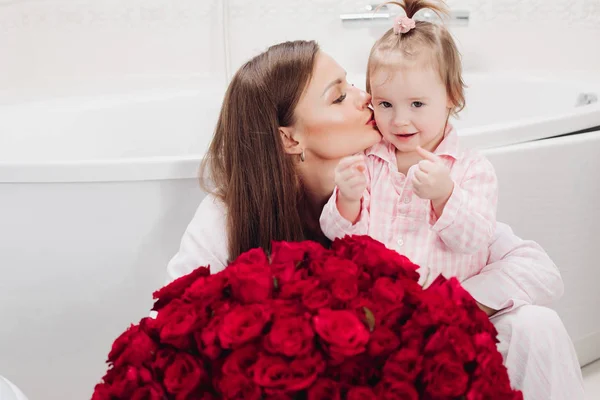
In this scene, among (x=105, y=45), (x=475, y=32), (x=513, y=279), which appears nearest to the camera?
(x=513, y=279)

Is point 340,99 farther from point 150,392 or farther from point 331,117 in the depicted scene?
point 150,392

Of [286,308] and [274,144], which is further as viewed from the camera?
[274,144]

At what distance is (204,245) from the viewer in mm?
1176

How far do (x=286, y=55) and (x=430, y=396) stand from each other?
0.71 meters

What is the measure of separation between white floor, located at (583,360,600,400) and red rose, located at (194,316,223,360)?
127 cm

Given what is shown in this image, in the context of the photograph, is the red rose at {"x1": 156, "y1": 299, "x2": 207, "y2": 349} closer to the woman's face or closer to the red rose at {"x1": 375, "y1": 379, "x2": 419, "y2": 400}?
the red rose at {"x1": 375, "y1": 379, "x2": 419, "y2": 400}

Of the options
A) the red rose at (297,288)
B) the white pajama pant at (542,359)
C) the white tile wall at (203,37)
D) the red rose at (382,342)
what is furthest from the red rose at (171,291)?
the white tile wall at (203,37)

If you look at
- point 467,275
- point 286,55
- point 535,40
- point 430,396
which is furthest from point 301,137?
point 535,40

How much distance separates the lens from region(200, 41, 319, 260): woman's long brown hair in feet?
3.86

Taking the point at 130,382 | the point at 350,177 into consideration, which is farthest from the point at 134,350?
the point at 350,177

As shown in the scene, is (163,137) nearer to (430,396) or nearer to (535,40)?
(535,40)

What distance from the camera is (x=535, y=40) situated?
2424 mm

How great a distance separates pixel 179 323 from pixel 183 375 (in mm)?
53

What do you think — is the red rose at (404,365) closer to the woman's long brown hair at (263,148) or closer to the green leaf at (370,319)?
the green leaf at (370,319)
